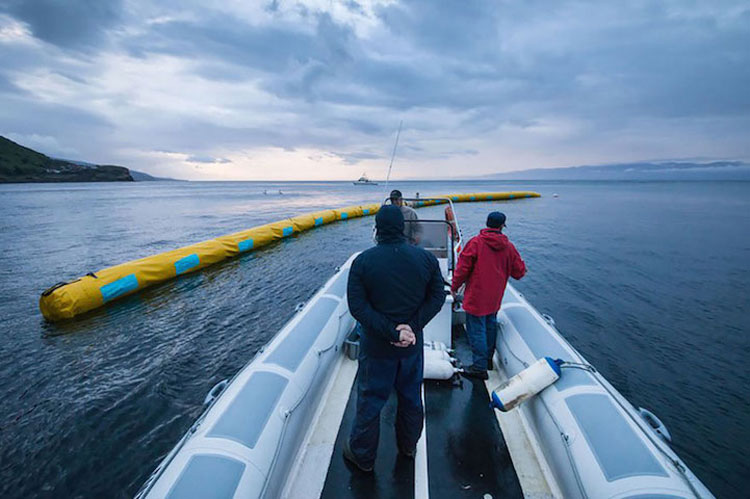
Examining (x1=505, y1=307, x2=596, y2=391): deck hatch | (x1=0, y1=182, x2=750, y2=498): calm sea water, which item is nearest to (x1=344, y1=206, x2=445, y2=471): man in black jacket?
(x1=505, y1=307, x2=596, y2=391): deck hatch

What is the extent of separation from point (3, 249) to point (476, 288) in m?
21.3

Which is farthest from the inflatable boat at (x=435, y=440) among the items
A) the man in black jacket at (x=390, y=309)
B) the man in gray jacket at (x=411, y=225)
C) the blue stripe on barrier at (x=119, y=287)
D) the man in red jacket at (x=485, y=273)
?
the blue stripe on barrier at (x=119, y=287)

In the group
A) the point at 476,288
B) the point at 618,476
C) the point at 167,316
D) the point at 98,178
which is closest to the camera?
the point at 618,476

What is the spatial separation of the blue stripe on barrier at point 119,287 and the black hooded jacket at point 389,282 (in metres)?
9.02

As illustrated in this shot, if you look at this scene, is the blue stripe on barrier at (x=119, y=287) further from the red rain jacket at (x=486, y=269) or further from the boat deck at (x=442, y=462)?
the red rain jacket at (x=486, y=269)

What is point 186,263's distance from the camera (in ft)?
35.3

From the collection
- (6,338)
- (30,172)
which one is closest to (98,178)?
(30,172)

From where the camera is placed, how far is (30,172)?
102 meters

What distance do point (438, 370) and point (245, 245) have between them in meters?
11.9

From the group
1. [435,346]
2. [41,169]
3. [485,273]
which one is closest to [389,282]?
[485,273]

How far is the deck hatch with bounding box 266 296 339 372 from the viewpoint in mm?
3379

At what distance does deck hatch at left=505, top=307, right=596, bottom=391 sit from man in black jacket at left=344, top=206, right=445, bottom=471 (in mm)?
1571

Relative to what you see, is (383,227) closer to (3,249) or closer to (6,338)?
(6,338)

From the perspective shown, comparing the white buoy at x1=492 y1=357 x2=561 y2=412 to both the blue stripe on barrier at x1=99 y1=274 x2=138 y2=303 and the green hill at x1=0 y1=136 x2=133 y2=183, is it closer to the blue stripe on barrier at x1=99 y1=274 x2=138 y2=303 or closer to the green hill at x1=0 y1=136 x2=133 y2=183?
the blue stripe on barrier at x1=99 y1=274 x2=138 y2=303
